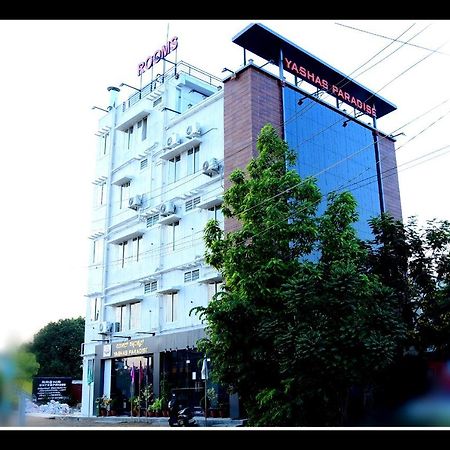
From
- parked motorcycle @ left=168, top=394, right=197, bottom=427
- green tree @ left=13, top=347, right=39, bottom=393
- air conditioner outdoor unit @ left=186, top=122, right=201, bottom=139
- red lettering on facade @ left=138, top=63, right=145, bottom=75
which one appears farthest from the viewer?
red lettering on facade @ left=138, top=63, right=145, bottom=75

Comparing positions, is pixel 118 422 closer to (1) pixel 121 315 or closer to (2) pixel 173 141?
(1) pixel 121 315

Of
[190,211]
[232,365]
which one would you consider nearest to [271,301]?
[232,365]

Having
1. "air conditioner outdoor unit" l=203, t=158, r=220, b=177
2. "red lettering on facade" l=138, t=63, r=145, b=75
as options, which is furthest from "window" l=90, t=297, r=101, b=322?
"red lettering on facade" l=138, t=63, r=145, b=75

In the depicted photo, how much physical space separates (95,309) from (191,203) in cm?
490

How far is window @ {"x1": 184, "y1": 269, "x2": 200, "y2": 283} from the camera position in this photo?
12469mm

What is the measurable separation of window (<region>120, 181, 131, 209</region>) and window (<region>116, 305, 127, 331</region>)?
2887 millimetres

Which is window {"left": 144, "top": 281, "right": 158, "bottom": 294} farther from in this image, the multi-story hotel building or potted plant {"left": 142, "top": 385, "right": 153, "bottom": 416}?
potted plant {"left": 142, "top": 385, "right": 153, "bottom": 416}

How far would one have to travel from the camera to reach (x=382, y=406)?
23.2 ft

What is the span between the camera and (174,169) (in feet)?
46.0

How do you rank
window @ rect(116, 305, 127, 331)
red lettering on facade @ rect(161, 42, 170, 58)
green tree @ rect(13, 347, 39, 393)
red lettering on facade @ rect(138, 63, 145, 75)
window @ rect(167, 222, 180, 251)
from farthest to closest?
red lettering on facade @ rect(138, 63, 145, 75) → red lettering on facade @ rect(161, 42, 170, 58) → window @ rect(116, 305, 127, 331) → window @ rect(167, 222, 180, 251) → green tree @ rect(13, 347, 39, 393)

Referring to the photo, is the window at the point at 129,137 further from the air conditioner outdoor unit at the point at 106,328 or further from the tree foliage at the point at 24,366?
the tree foliage at the point at 24,366

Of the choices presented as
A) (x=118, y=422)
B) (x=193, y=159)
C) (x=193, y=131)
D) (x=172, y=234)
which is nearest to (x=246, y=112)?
(x=193, y=131)

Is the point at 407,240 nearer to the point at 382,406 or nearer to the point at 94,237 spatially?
the point at 382,406
